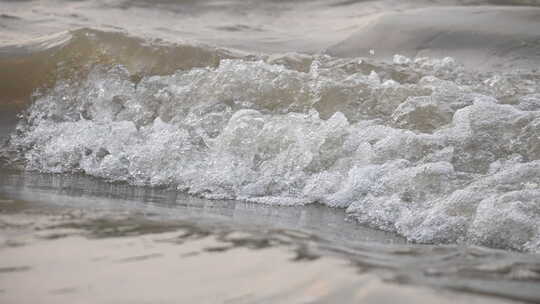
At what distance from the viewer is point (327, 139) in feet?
12.3

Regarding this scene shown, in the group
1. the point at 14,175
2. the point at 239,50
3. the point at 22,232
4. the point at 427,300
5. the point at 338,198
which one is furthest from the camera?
the point at 239,50

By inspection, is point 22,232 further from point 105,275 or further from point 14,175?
point 14,175

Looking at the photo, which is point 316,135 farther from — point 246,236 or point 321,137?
point 246,236

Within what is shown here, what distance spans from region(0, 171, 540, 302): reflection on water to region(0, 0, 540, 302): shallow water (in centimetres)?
1

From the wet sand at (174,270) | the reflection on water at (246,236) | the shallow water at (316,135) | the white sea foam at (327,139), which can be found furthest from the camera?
the white sea foam at (327,139)

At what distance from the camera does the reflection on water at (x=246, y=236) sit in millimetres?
2057

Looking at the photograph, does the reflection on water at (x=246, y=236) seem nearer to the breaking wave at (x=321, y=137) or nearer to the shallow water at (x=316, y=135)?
the shallow water at (x=316, y=135)

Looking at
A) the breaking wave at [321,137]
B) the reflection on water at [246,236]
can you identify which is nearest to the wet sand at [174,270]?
the reflection on water at [246,236]

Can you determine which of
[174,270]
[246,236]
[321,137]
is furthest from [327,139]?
[174,270]

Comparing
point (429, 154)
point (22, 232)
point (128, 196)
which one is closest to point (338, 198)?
point (429, 154)

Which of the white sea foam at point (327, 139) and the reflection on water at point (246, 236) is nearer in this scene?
the reflection on water at point (246, 236)

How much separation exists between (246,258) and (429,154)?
59.6 inches

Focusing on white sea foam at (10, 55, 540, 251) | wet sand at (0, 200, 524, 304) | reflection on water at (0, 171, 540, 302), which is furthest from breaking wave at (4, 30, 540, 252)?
wet sand at (0, 200, 524, 304)

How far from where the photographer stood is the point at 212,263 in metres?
2.16
